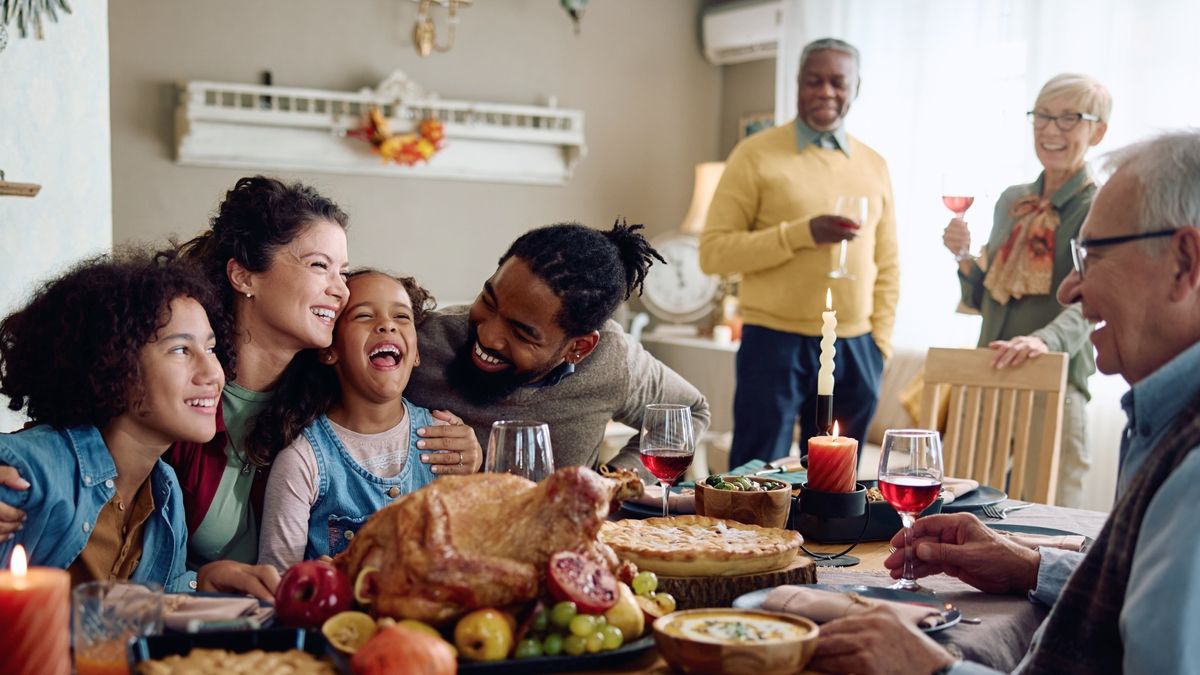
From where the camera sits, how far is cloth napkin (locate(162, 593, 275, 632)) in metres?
1.23

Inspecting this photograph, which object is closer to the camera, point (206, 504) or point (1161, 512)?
point (1161, 512)

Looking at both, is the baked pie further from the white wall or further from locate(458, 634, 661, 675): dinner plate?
the white wall

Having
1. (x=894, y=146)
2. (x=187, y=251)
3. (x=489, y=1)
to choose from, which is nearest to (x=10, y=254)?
(x=187, y=251)

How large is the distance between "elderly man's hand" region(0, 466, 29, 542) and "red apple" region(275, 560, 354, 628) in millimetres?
501

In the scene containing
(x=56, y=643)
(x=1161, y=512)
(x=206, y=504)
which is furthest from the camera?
(x=206, y=504)

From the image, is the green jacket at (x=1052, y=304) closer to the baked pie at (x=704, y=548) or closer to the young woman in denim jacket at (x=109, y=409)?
the baked pie at (x=704, y=548)

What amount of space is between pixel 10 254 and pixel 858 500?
218 centimetres

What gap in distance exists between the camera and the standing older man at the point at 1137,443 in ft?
3.71

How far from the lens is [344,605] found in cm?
125

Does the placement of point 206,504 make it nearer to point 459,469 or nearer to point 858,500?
point 459,469

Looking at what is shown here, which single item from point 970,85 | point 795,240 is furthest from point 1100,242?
point 970,85

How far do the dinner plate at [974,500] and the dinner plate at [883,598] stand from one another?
0.51 metres

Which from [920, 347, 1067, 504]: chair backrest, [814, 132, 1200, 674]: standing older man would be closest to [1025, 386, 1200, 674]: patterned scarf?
[814, 132, 1200, 674]: standing older man

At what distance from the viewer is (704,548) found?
1444 mm
